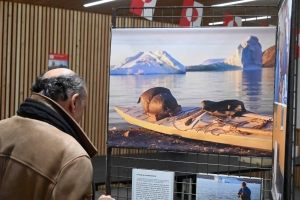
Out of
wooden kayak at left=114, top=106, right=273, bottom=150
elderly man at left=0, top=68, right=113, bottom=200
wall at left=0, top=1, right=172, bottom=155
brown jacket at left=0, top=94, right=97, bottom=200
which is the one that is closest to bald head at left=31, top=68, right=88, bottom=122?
elderly man at left=0, top=68, right=113, bottom=200

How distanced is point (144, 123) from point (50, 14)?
5.56 metres

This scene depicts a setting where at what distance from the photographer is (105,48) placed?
8.51 meters

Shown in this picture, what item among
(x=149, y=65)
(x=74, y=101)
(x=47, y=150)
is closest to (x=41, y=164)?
(x=47, y=150)

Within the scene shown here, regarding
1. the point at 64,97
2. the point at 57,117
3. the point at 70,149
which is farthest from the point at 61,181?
the point at 64,97

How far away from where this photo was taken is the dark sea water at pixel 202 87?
2.67 m

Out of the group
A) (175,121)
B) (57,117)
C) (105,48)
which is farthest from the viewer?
(105,48)

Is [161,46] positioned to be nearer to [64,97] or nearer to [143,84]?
[143,84]

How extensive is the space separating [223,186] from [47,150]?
4.85 ft

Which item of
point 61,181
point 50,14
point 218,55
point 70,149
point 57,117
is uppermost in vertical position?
point 50,14

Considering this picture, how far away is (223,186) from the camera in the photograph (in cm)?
271

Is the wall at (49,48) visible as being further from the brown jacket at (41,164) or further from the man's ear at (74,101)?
the brown jacket at (41,164)

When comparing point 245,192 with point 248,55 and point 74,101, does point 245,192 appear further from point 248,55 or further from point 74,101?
point 74,101

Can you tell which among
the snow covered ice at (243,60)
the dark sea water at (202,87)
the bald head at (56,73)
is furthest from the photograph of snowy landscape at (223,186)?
the bald head at (56,73)

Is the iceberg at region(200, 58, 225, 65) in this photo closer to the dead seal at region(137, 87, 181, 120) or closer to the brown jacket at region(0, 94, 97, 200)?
the dead seal at region(137, 87, 181, 120)
